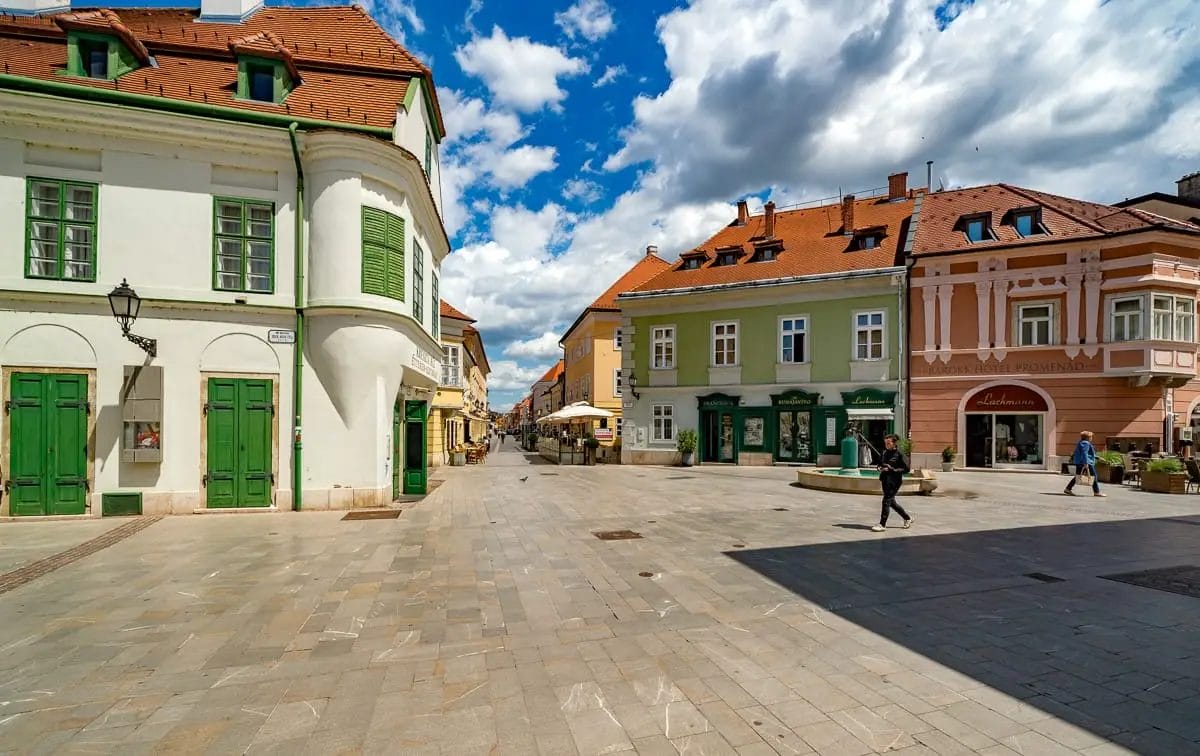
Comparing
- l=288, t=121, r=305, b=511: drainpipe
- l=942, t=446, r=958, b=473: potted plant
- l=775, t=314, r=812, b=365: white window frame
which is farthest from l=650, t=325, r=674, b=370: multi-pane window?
l=288, t=121, r=305, b=511: drainpipe

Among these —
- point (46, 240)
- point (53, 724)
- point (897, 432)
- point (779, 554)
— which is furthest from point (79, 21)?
point (897, 432)

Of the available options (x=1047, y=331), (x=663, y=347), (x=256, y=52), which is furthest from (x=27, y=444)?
(x=1047, y=331)

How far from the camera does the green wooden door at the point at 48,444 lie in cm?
1133

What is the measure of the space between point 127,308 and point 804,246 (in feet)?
86.9

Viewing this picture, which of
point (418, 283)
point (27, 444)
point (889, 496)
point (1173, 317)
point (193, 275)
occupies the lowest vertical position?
point (889, 496)

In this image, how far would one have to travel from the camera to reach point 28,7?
50.8 feet

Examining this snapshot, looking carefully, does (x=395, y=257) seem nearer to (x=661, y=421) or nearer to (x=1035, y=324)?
(x=661, y=421)

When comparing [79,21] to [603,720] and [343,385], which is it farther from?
[603,720]

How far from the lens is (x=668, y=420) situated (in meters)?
28.4

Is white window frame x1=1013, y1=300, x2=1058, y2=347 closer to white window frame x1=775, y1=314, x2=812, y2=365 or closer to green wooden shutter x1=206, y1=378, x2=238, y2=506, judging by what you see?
white window frame x1=775, y1=314, x2=812, y2=365

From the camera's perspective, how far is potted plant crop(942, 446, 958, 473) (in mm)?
23312

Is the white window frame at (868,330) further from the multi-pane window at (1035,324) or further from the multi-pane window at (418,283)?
the multi-pane window at (418,283)

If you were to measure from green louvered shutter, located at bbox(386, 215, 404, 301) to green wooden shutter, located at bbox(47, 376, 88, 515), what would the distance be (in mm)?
6228

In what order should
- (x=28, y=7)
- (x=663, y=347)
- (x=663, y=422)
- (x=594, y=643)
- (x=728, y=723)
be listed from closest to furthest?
(x=728, y=723) → (x=594, y=643) → (x=28, y=7) → (x=663, y=422) → (x=663, y=347)
